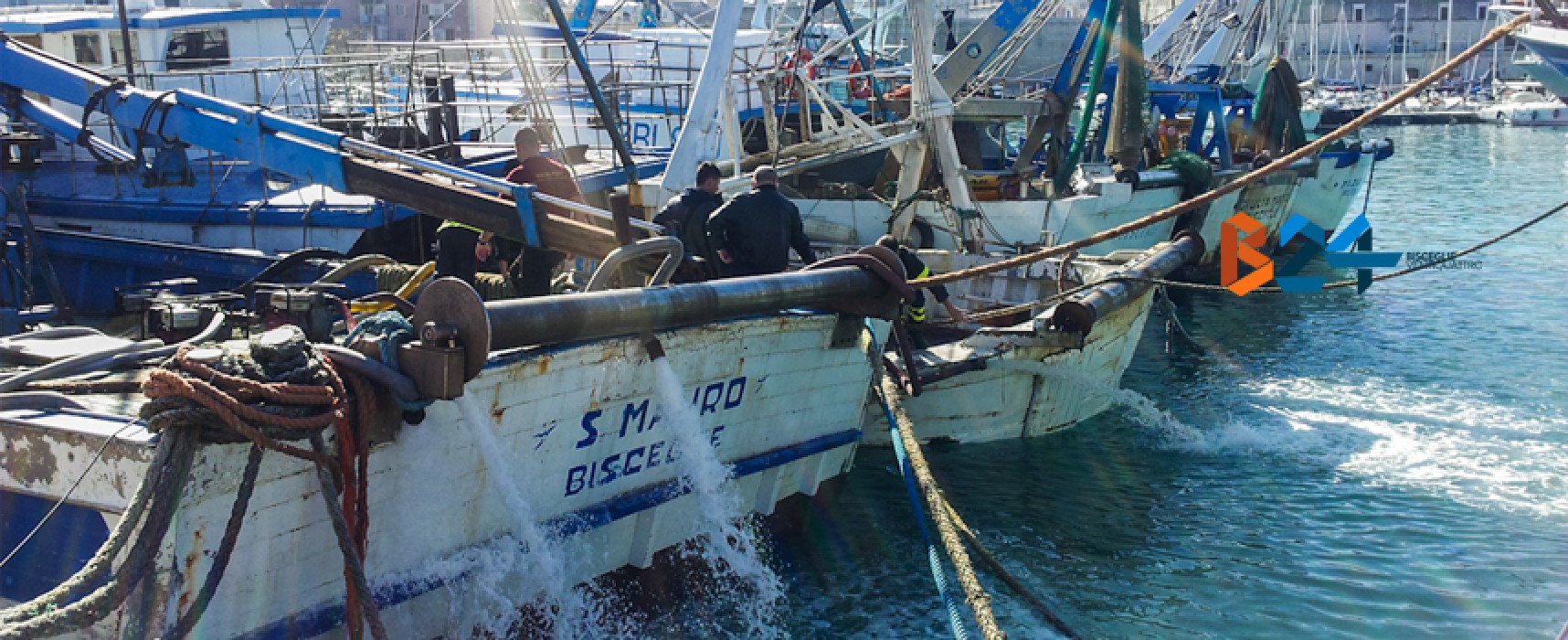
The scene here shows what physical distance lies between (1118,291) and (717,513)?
4890 mm

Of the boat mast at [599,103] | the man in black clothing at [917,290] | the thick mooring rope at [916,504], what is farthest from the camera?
the man in black clothing at [917,290]

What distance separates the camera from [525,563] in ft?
20.2

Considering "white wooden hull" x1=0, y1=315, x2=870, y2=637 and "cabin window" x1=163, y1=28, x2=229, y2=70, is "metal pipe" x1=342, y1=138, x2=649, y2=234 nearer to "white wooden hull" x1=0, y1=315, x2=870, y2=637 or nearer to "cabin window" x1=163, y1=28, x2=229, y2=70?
"white wooden hull" x1=0, y1=315, x2=870, y2=637

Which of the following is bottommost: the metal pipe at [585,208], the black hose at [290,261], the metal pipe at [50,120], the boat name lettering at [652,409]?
the boat name lettering at [652,409]

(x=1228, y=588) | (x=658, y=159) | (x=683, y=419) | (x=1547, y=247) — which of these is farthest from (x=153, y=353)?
(x=1547, y=247)

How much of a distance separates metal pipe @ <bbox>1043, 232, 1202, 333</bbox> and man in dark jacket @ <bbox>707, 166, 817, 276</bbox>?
251 centimetres

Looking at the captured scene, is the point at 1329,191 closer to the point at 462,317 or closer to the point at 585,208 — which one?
the point at 585,208

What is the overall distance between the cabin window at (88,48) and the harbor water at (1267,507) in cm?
1289

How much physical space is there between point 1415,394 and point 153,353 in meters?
11.7

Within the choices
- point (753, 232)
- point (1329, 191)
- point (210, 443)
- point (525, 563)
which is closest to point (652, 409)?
point (525, 563)

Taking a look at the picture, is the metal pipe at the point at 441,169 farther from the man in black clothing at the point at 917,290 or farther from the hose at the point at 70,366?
the man in black clothing at the point at 917,290

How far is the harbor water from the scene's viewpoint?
7.80m

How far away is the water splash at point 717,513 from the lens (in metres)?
6.75

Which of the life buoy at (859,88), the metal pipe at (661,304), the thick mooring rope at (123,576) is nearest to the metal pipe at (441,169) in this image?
the metal pipe at (661,304)
